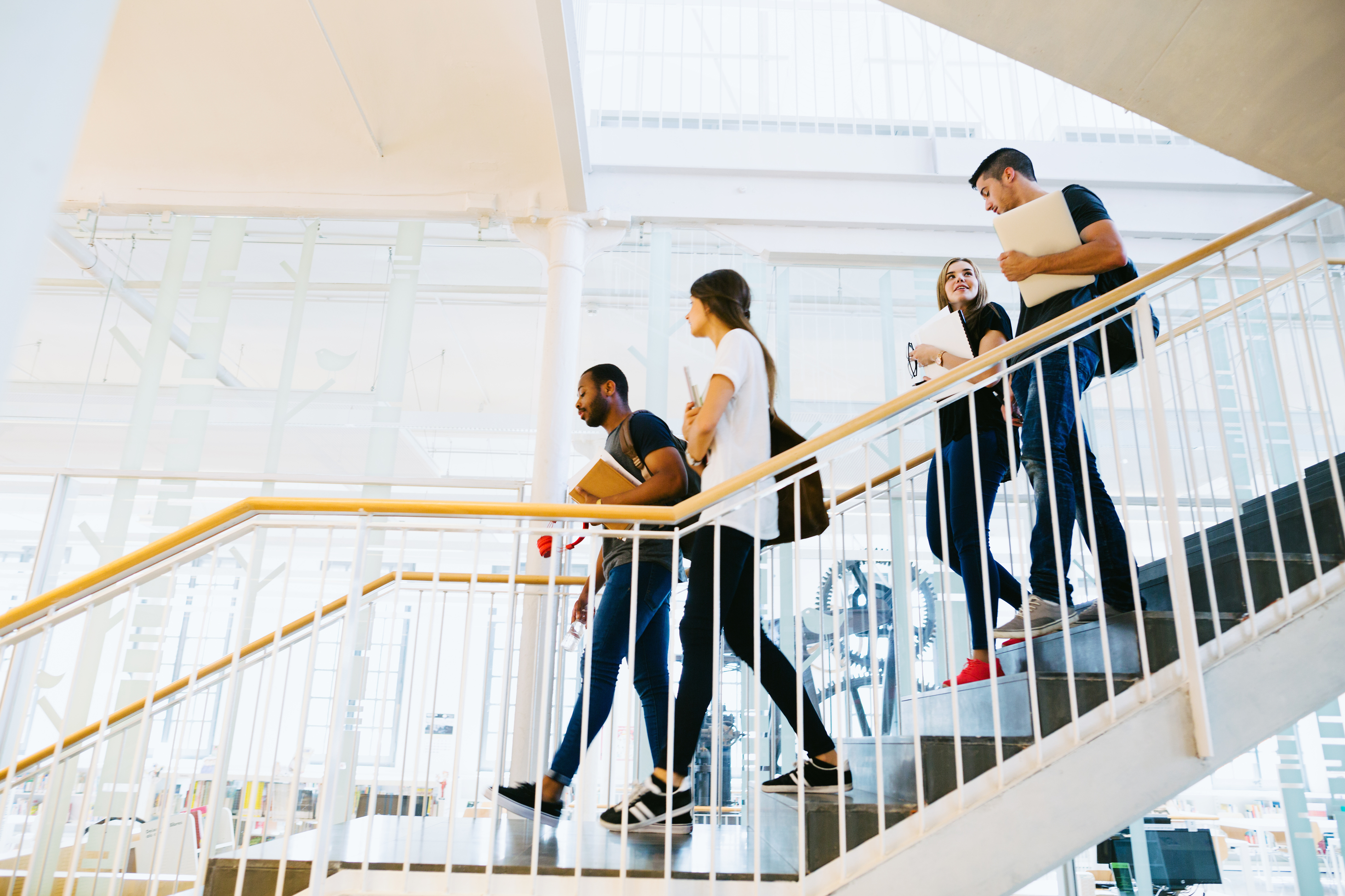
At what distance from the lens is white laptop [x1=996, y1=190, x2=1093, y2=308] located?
2.38 m

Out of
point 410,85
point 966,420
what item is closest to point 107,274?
point 410,85

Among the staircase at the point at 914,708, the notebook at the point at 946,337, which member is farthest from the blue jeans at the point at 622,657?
the notebook at the point at 946,337

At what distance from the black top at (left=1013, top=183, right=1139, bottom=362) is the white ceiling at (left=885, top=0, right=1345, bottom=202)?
287 mm

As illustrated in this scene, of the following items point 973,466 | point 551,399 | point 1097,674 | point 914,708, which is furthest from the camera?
point 551,399

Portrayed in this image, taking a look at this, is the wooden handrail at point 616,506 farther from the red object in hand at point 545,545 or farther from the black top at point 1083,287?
the red object in hand at point 545,545

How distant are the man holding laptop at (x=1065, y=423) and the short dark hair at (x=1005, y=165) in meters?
0.10

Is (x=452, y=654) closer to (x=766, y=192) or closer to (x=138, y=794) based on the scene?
(x=138, y=794)

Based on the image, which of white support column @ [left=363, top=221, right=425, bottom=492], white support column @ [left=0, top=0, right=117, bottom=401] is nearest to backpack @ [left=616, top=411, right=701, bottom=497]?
white support column @ [left=0, top=0, right=117, bottom=401]

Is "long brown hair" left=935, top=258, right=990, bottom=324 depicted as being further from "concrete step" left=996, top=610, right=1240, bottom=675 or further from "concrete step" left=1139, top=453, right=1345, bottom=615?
"concrete step" left=996, top=610, right=1240, bottom=675

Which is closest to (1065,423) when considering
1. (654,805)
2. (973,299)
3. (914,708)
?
(973,299)

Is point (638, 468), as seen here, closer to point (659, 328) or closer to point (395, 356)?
point (659, 328)

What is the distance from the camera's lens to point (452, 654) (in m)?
5.69

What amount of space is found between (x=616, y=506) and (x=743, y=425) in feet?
1.39

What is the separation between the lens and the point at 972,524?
2.45m
